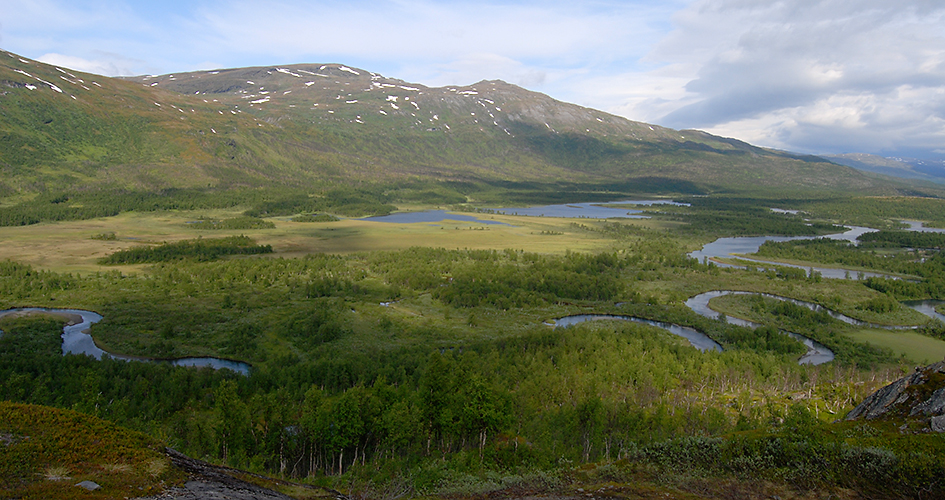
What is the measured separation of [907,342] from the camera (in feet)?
197

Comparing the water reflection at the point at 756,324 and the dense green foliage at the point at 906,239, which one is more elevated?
the dense green foliage at the point at 906,239

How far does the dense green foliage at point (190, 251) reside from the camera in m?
96.6

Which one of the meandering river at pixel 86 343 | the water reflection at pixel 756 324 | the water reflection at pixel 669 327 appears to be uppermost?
the water reflection at pixel 756 324

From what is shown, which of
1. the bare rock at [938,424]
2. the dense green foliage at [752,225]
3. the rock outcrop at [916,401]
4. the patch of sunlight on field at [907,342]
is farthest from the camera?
the dense green foliage at [752,225]

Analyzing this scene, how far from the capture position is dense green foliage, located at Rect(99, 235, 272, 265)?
96.6m

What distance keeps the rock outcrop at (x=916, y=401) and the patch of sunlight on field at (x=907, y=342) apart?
37220 mm

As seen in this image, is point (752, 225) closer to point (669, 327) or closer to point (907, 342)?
point (907, 342)

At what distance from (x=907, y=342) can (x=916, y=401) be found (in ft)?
158

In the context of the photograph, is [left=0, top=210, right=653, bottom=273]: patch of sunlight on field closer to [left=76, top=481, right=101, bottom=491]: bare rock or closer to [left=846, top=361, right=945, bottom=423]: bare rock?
[left=76, top=481, right=101, bottom=491]: bare rock

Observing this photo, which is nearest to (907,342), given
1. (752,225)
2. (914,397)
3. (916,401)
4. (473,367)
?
(914,397)

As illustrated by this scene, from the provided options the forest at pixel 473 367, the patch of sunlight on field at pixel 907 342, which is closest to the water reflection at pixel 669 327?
the forest at pixel 473 367

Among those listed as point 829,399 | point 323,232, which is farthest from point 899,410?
point 323,232

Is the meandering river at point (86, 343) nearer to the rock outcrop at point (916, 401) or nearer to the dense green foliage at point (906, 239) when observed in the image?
the rock outcrop at point (916, 401)

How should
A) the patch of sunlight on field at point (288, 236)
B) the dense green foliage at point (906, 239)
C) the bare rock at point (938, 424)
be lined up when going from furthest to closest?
the dense green foliage at point (906, 239), the patch of sunlight on field at point (288, 236), the bare rock at point (938, 424)
